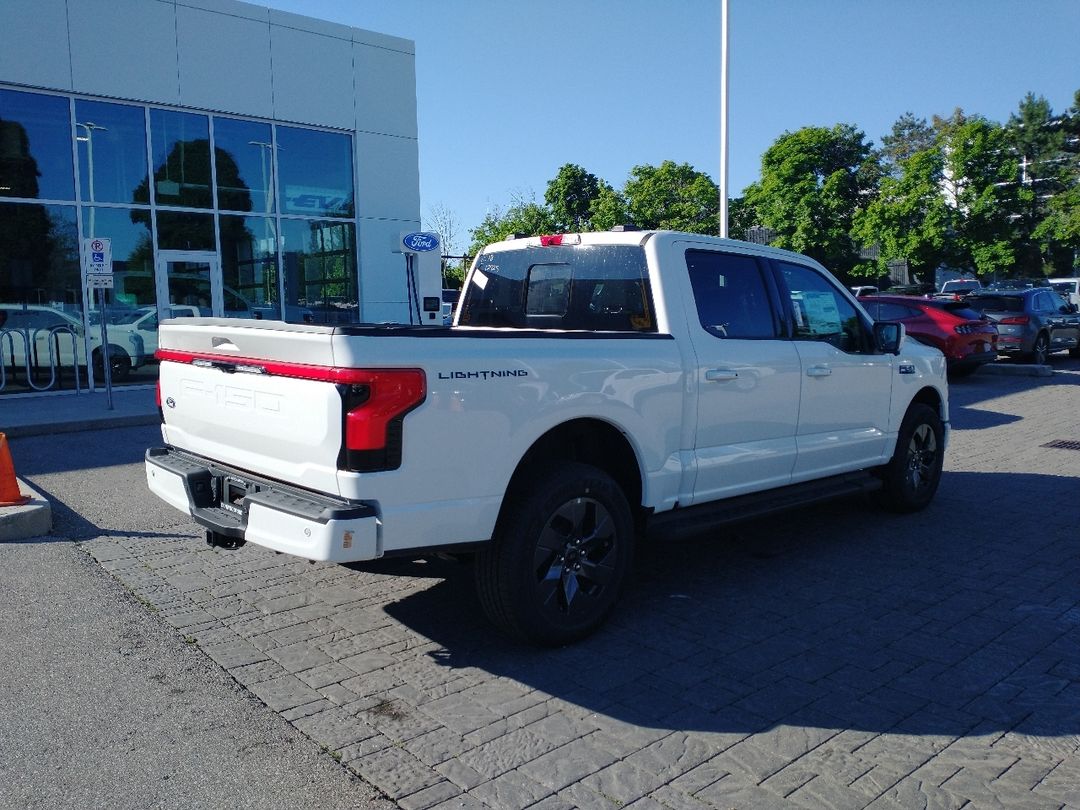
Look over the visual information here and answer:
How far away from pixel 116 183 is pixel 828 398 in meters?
14.1

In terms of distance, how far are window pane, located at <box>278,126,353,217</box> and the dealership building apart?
0.09ft

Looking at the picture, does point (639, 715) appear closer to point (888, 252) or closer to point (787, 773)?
point (787, 773)

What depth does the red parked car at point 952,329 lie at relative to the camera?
53.5ft

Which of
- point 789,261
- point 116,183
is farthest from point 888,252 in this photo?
point 789,261

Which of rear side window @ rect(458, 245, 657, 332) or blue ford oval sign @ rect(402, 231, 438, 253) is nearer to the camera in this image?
rear side window @ rect(458, 245, 657, 332)

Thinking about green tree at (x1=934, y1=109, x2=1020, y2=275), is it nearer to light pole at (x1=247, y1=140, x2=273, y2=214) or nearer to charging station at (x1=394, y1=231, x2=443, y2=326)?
charging station at (x1=394, y1=231, x2=443, y2=326)

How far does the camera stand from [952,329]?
16.3 meters

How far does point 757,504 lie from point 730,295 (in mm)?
1242

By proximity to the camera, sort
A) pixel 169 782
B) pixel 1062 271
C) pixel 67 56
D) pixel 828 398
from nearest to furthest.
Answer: pixel 169 782
pixel 828 398
pixel 67 56
pixel 1062 271

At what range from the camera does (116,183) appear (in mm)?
15648

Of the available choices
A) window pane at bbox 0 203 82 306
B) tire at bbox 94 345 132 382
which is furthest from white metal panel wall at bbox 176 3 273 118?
tire at bbox 94 345 132 382

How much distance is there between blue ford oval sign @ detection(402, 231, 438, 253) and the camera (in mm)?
16875

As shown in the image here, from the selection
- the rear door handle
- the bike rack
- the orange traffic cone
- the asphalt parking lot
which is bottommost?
the asphalt parking lot

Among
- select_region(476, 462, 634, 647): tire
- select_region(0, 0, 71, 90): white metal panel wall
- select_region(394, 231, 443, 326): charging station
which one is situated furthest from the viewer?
select_region(394, 231, 443, 326): charging station
